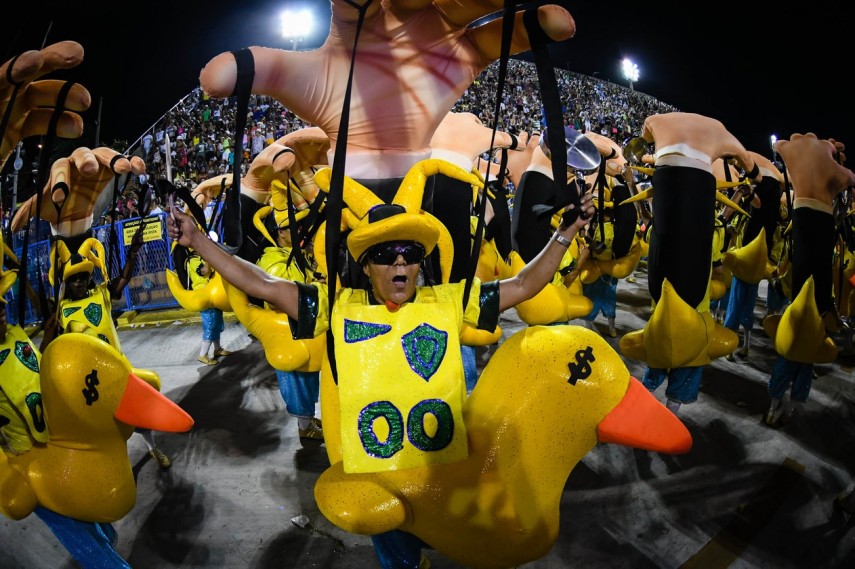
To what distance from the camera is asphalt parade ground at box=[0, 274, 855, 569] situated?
2.44 meters

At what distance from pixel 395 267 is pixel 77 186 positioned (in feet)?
9.95

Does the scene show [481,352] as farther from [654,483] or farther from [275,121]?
[275,121]

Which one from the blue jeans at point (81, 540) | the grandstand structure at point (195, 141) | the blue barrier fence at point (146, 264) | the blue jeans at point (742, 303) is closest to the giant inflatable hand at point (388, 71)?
the grandstand structure at point (195, 141)

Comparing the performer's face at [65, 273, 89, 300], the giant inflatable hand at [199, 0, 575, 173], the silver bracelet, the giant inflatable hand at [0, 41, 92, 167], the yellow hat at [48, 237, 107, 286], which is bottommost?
the performer's face at [65, 273, 89, 300]

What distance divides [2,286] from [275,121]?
11.1 m

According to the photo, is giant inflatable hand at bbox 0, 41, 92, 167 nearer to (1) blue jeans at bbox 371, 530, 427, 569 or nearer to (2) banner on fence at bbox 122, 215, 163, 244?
(1) blue jeans at bbox 371, 530, 427, 569

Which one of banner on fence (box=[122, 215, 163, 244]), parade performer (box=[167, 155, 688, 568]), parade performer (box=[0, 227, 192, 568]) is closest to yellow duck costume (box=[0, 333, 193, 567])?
parade performer (box=[0, 227, 192, 568])

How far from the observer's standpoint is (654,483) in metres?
2.98

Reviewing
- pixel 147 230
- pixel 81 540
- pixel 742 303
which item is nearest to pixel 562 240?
pixel 81 540

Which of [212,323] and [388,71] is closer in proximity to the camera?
[388,71]

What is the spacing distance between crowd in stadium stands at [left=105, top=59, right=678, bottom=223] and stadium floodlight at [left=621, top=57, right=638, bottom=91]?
3.25m

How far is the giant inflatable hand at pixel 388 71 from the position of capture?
197cm

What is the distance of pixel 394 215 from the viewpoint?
5.33ft

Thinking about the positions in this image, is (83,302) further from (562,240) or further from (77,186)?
(562,240)
